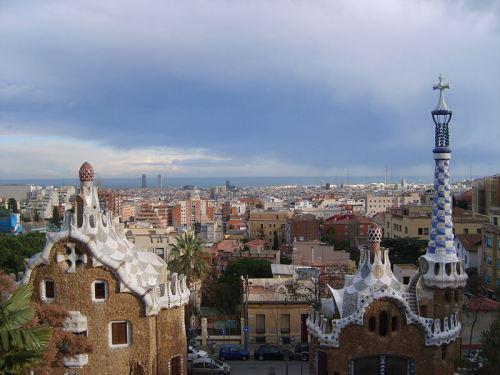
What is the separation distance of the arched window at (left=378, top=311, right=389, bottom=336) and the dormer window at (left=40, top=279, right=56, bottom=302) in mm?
12398

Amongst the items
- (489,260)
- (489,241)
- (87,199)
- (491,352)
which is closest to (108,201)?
(489,241)

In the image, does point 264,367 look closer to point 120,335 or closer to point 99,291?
point 120,335

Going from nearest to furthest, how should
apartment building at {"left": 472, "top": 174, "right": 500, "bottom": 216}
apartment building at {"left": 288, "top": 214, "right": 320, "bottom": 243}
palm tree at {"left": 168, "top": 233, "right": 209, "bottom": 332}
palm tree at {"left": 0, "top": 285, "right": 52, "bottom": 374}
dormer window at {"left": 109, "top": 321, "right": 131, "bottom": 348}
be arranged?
1. palm tree at {"left": 0, "top": 285, "right": 52, "bottom": 374}
2. dormer window at {"left": 109, "top": 321, "right": 131, "bottom": 348}
3. palm tree at {"left": 168, "top": 233, "right": 209, "bottom": 332}
4. apartment building at {"left": 472, "top": 174, "right": 500, "bottom": 216}
5. apartment building at {"left": 288, "top": 214, "right": 320, "bottom": 243}

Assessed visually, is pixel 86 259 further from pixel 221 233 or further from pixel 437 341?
pixel 221 233

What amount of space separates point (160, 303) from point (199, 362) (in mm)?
5218

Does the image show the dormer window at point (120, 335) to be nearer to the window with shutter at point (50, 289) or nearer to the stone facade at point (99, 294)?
the stone facade at point (99, 294)

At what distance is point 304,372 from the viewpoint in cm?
2672

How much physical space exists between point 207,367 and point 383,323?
8.96m

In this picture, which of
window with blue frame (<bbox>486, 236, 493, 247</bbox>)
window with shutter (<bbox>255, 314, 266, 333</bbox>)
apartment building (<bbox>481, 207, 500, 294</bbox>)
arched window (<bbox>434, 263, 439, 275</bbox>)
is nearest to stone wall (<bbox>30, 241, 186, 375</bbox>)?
window with shutter (<bbox>255, 314, 266, 333</bbox>)

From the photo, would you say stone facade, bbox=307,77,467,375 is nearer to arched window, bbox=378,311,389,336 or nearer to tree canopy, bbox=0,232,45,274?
arched window, bbox=378,311,389,336

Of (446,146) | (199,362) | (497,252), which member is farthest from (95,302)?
(497,252)

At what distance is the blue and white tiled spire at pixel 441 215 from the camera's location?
22250 mm

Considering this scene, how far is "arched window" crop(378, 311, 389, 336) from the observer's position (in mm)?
21031

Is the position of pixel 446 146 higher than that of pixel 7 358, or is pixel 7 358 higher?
pixel 446 146
